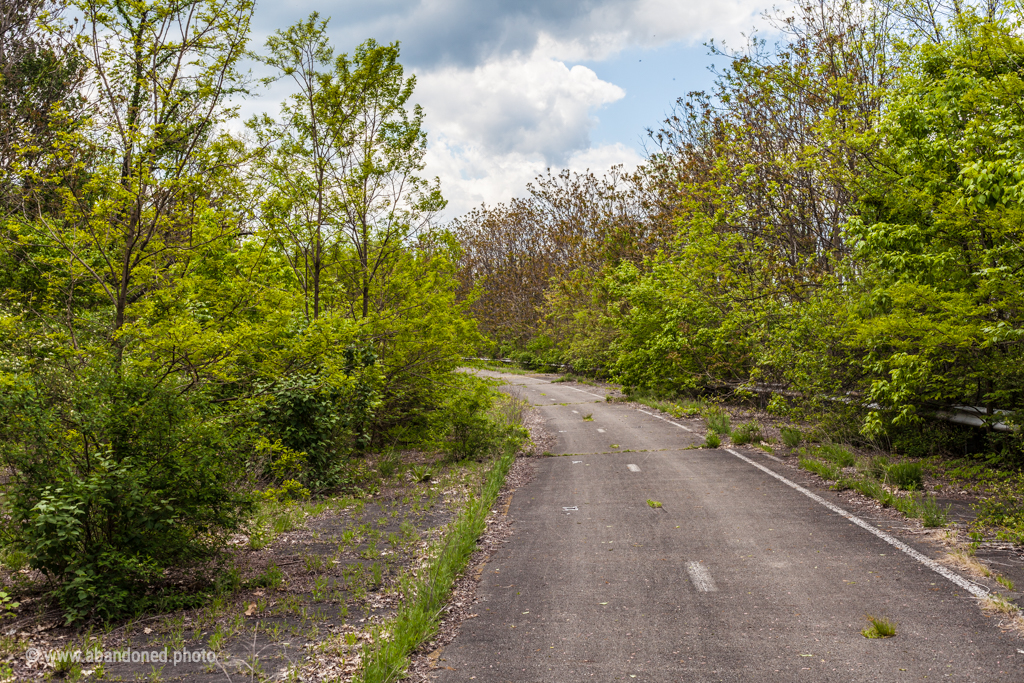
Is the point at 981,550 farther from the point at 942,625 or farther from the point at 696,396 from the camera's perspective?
the point at 696,396

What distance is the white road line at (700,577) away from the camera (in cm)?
657

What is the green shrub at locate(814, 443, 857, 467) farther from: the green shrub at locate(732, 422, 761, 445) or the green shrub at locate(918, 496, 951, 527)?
the green shrub at locate(918, 496, 951, 527)

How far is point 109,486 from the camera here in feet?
19.9

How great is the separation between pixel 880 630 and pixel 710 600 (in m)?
1.43

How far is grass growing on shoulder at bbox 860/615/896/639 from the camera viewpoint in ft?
17.4

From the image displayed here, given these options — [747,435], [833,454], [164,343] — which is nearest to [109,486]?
[164,343]

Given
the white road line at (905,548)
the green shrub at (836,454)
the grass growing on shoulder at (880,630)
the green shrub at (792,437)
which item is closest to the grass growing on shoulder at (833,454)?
the green shrub at (836,454)

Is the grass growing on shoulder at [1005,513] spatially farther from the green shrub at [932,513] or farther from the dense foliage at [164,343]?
the dense foliage at [164,343]

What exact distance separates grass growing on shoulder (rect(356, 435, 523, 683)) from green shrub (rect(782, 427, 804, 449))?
7.81 m

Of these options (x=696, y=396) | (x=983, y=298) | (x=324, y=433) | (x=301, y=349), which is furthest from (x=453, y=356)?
(x=696, y=396)

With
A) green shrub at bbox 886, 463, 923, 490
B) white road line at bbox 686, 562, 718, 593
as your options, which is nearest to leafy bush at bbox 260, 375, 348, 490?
white road line at bbox 686, 562, 718, 593

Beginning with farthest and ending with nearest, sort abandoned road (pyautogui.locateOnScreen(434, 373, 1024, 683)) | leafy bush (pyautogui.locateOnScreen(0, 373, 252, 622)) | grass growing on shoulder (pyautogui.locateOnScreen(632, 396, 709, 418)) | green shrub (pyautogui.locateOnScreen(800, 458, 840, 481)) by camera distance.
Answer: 1. grass growing on shoulder (pyautogui.locateOnScreen(632, 396, 709, 418))
2. green shrub (pyautogui.locateOnScreen(800, 458, 840, 481))
3. leafy bush (pyautogui.locateOnScreen(0, 373, 252, 622))
4. abandoned road (pyautogui.locateOnScreen(434, 373, 1024, 683))

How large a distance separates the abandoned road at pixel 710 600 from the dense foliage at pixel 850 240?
3471mm

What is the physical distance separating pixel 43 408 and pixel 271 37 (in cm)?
1089
